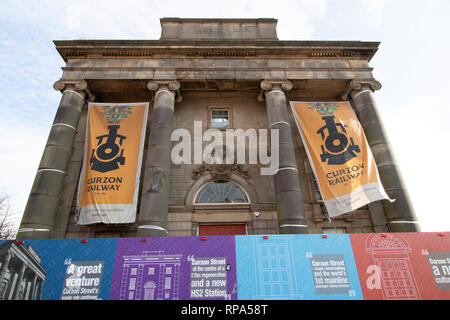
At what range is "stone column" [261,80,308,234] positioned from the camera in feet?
30.9

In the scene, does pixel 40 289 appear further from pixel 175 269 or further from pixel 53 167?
pixel 53 167

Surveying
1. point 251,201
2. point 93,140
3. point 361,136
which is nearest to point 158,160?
point 93,140

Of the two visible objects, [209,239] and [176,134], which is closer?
[209,239]

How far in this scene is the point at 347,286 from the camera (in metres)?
5.02

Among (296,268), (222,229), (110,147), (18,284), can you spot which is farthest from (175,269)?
(110,147)

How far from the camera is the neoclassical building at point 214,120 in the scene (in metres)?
10.2

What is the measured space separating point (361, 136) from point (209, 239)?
9369 mm

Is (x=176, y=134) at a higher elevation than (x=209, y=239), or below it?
higher

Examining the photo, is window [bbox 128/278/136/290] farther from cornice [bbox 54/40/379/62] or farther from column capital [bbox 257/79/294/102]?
cornice [bbox 54/40/379/62]
